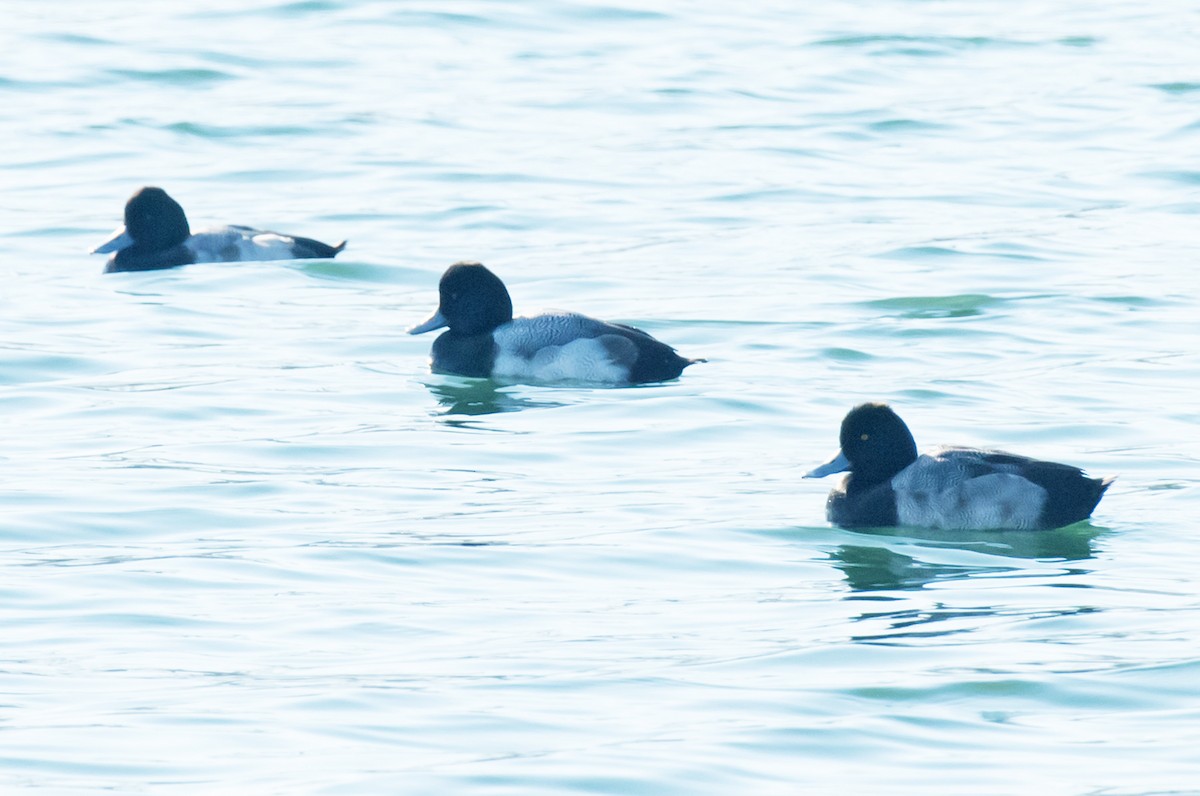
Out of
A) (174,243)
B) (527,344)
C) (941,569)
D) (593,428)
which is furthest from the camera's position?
(174,243)

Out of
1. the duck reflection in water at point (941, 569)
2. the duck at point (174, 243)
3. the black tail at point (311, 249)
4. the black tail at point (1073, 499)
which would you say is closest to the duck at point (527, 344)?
the black tail at point (311, 249)

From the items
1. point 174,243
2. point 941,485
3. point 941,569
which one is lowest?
→ point 941,569

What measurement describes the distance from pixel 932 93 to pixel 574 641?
17.3m

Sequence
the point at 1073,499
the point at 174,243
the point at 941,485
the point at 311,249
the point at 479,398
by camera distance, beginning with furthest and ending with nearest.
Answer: the point at 174,243 < the point at 311,249 < the point at 479,398 < the point at 941,485 < the point at 1073,499

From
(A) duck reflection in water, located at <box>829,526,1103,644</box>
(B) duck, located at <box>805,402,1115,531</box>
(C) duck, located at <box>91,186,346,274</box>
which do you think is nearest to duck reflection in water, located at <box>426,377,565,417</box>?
(B) duck, located at <box>805,402,1115,531</box>

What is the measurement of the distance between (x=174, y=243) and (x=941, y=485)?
8632mm

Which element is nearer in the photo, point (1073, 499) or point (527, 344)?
point (1073, 499)

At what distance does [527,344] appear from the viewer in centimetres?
1334

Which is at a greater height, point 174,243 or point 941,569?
point 174,243

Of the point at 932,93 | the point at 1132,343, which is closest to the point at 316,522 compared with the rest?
the point at 1132,343

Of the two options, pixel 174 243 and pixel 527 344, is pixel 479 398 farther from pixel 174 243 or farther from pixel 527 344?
pixel 174 243

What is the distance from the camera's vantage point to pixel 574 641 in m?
8.05

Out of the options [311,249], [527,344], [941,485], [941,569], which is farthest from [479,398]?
[941,569]

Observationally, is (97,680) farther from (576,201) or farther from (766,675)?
(576,201)
